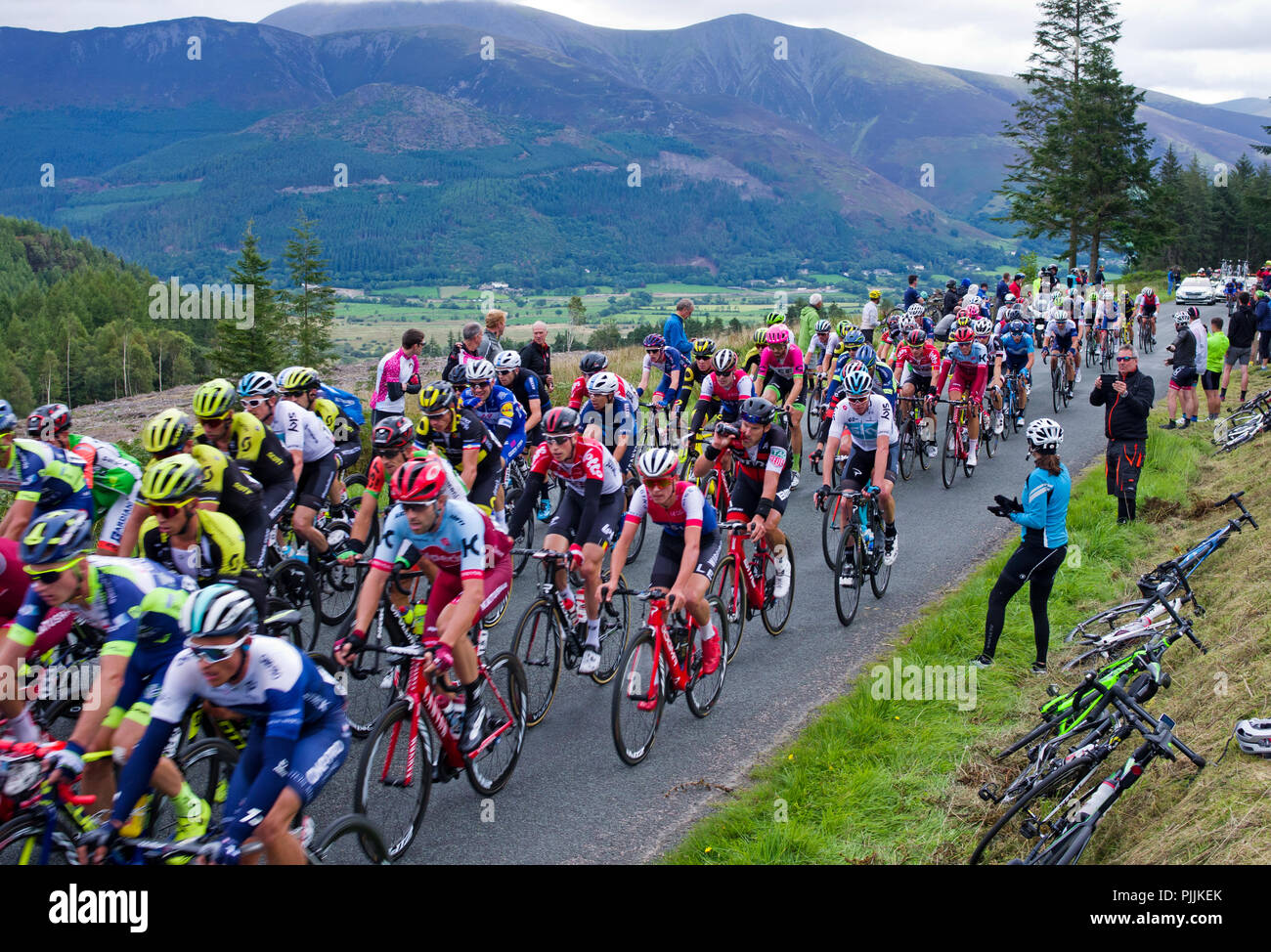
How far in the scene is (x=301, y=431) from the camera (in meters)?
8.62

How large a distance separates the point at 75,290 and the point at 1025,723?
11065cm

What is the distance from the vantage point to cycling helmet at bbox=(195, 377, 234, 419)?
705cm

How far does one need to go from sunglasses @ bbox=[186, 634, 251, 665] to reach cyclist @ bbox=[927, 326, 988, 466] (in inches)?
514

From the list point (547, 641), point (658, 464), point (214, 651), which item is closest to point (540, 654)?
point (547, 641)

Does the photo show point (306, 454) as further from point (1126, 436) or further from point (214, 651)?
point (1126, 436)

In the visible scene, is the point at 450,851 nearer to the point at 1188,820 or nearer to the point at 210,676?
the point at 210,676

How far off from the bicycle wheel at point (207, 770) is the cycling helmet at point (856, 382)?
714 centimetres

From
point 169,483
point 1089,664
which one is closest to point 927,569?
point 1089,664

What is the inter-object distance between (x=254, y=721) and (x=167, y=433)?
9.05ft

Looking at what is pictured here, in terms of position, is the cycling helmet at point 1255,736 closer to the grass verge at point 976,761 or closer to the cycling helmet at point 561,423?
the grass verge at point 976,761

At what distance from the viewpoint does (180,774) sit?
4.72 metres

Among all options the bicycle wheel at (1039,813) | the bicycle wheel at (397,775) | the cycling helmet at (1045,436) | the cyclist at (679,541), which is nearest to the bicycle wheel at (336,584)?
the cyclist at (679,541)

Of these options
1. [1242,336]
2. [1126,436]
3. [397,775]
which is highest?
[1242,336]

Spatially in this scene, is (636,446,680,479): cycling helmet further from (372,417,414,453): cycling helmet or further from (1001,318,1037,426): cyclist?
(1001,318,1037,426): cyclist
